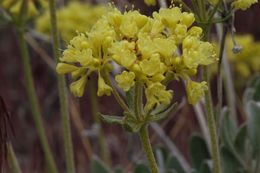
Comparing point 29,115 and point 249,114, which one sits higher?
point 249,114

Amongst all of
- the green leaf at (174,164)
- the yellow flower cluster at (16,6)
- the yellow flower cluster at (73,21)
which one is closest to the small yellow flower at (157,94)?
the green leaf at (174,164)

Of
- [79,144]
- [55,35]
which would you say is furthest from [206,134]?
[79,144]

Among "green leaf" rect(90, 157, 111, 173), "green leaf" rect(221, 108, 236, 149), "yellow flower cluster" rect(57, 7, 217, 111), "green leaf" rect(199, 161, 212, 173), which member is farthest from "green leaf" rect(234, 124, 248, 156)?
"yellow flower cluster" rect(57, 7, 217, 111)

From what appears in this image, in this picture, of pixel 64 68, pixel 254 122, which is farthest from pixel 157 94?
pixel 254 122

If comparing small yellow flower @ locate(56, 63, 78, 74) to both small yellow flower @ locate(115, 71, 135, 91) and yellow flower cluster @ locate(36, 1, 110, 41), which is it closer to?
small yellow flower @ locate(115, 71, 135, 91)

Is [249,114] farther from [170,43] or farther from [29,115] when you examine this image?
[29,115]
